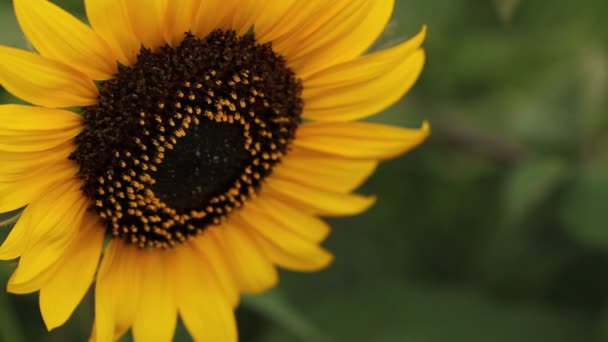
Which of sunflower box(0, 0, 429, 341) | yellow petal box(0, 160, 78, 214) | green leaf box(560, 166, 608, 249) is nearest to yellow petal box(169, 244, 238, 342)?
sunflower box(0, 0, 429, 341)

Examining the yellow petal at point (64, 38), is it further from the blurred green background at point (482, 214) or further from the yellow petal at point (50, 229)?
the blurred green background at point (482, 214)

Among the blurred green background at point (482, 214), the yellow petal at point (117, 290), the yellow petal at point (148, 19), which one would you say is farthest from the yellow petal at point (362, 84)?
the blurred green background at point (482, 214)

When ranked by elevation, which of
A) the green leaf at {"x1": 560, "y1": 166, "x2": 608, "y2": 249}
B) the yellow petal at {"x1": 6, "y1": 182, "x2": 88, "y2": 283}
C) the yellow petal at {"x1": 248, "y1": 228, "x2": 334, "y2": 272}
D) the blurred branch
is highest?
the yellow petal at {"x1": 6, "y1": 182, "x2": 88, "y2": 283}

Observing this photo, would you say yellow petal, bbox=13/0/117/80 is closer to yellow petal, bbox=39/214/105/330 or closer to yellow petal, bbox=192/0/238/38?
yellow petal, bbox=192/0/238/38

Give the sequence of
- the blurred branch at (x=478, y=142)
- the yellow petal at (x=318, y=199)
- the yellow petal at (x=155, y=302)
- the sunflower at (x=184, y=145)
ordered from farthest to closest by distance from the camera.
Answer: the blurred branch at (x=478, y=142)
the yellow petal at (x=318, y=199)
the yellow petal at (x=155, y=302)
the sunflower at (x=184, y=145)

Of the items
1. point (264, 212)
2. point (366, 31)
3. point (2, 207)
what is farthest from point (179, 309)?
point (366, 31)

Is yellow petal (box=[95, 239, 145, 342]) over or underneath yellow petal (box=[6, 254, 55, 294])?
underneath

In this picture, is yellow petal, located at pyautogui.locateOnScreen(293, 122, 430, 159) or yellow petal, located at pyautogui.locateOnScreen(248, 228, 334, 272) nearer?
yellow petal, located at pyautogui.locateOnScreen(293, 122, 430, 159)
